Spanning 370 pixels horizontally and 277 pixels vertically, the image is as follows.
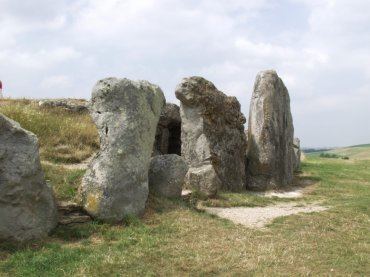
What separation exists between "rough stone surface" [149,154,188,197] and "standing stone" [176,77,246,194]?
2.88 meters

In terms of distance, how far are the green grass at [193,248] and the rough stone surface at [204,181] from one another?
217 centimetres

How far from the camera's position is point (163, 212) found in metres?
13.2

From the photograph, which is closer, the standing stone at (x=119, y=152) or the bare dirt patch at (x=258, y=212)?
the standing stone at (x=119, y=152)

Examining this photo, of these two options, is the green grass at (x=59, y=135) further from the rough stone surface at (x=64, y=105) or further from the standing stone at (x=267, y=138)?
the standing stone at (x=267, y=138)

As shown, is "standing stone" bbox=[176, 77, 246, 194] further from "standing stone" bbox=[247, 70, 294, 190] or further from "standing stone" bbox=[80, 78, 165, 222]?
"standing stone" bbox=[80, 78, 165, 222]

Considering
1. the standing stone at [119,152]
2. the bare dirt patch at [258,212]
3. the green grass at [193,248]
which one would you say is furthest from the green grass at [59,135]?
the bare dirt patch at [258,212]

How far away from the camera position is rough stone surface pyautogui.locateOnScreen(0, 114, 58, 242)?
10.3 meters

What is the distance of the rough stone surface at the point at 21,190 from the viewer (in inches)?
405

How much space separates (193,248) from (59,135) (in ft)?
32.8

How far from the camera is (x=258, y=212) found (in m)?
15.1

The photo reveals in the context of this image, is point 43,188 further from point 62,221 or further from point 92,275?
point 92,275

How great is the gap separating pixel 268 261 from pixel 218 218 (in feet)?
13.2

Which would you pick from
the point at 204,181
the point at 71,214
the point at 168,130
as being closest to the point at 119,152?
the point at 71,214

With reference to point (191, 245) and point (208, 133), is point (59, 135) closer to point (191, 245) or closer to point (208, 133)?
point (208, 133)
